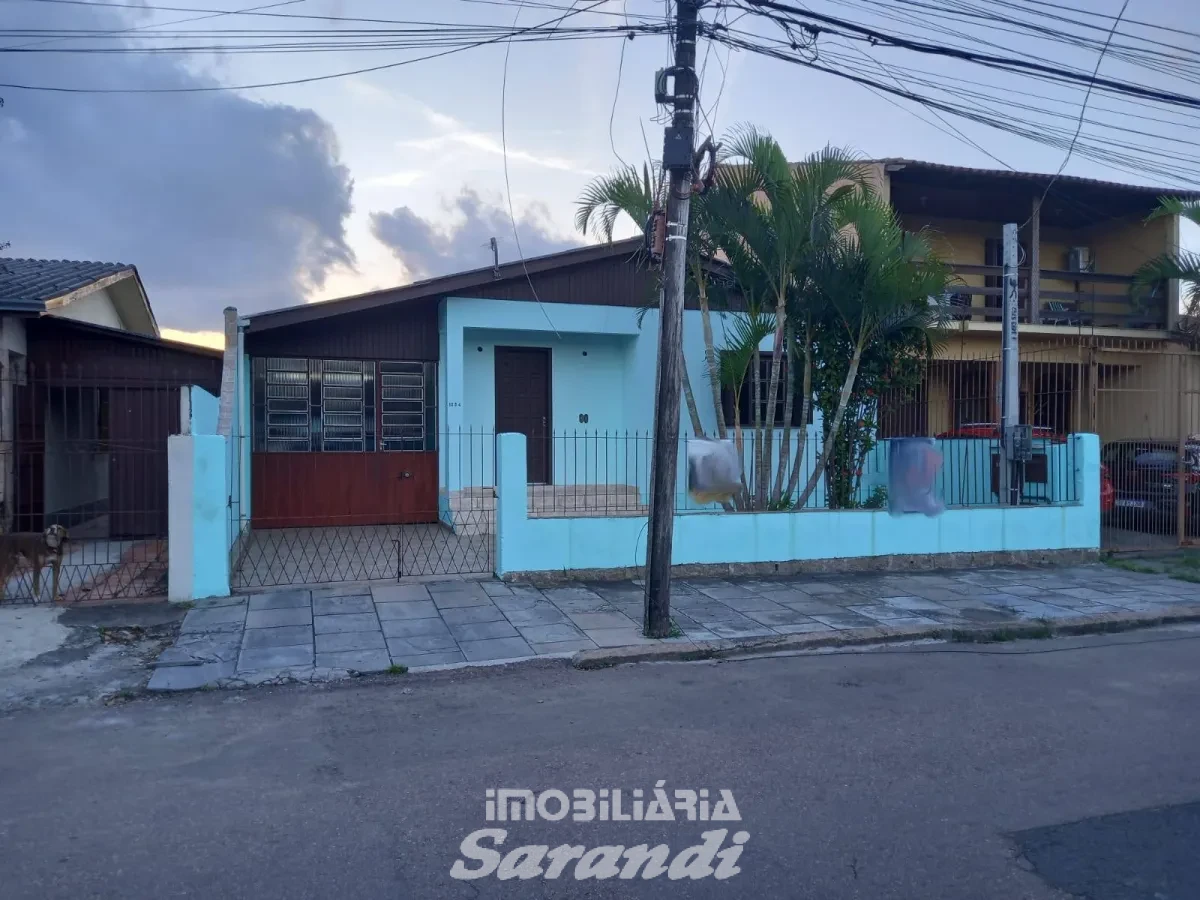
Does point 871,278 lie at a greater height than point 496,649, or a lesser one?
greater

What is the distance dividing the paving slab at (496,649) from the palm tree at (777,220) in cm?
462

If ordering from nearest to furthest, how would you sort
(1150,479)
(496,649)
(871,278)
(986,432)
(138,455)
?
(496,649)
(871,278)
(138,455)
(1150,479)
(986,432)

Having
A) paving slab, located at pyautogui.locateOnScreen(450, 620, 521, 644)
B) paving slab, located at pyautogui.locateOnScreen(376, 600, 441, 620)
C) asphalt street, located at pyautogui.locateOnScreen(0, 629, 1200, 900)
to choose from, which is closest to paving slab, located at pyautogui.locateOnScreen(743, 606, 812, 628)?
asphalt street, located at pyautogui.locateOnScreen(0, 629, 1200, 900)

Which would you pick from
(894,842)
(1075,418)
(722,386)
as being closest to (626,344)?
(722,386)

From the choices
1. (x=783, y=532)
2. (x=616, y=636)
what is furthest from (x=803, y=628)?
(x=783, y=532)

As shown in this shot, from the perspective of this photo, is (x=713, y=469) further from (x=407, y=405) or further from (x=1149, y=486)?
(x=1149, y=486)

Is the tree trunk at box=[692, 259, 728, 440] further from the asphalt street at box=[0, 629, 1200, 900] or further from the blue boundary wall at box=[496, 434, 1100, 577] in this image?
the asphalt street at box=[0, 629, 1200, 900]

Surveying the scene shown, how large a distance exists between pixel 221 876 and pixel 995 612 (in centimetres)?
741

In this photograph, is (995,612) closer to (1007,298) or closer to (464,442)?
(1007,298)

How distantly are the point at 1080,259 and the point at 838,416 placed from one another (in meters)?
11.0

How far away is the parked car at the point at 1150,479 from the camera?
42.5 feet

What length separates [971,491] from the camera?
1309 centimetres

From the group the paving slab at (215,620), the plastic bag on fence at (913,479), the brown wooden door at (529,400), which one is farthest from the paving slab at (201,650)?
the plastic bag on fence at (913,479)

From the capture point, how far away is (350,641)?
745 cm
